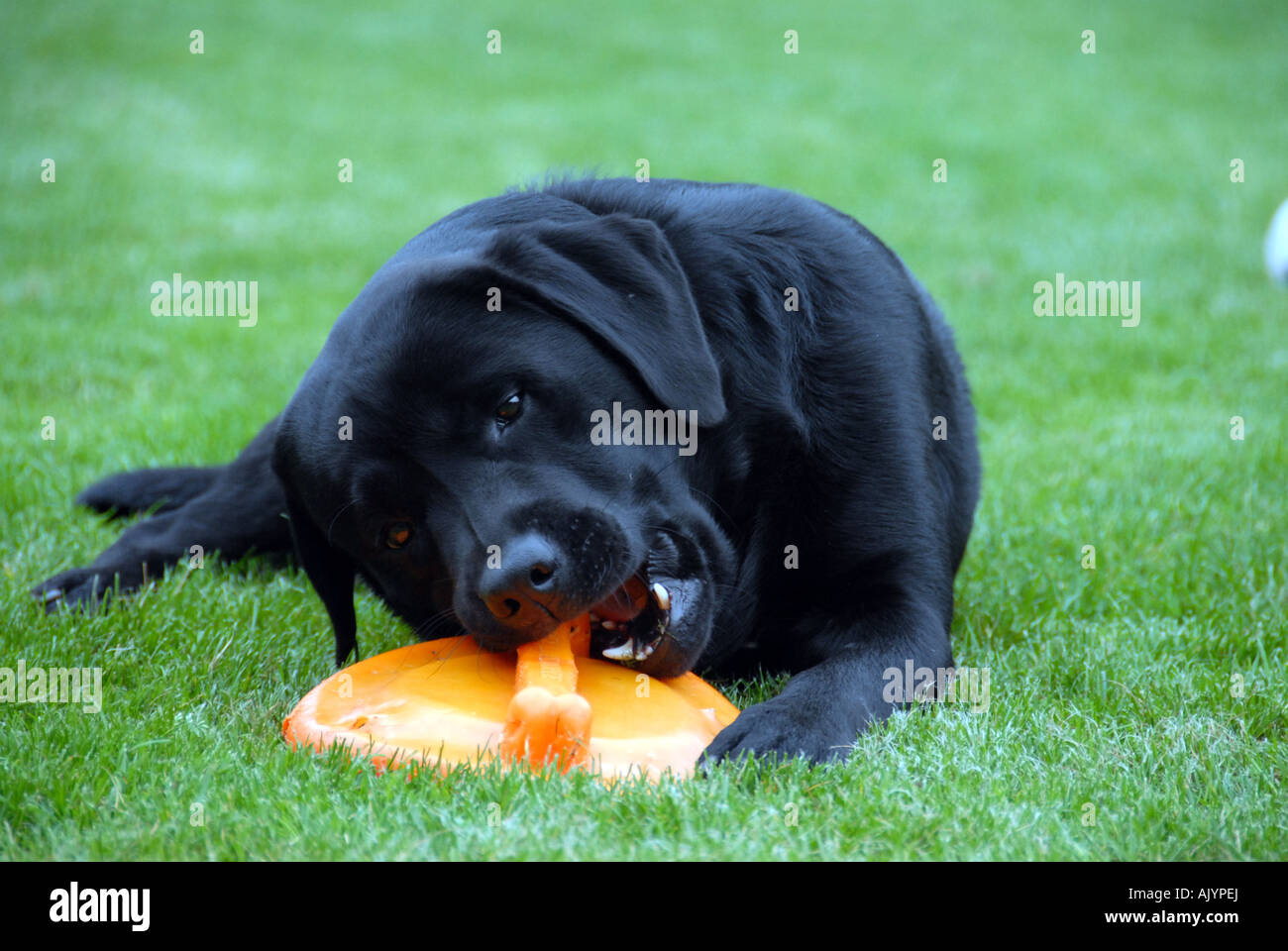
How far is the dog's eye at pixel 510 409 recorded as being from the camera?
8.64ft

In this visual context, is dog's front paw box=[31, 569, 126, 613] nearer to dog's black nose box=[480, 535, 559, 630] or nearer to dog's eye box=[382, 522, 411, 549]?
dog's eye box=[382, 522, 411, 549]

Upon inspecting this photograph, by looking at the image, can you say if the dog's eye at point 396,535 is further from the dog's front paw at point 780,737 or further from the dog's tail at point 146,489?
the dog's tail at point 146,489

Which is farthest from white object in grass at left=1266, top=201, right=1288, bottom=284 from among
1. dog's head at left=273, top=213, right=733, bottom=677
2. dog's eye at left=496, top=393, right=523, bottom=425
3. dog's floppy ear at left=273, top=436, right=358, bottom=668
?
dog's floppy ear at left=273, top=436, right=358, bottom=668

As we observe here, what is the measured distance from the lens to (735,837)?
2.13 m

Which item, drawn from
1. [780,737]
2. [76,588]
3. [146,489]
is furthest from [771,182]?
[780,737]

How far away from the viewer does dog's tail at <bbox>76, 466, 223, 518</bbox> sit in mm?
4258

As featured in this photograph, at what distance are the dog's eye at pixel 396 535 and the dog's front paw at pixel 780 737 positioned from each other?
77cm

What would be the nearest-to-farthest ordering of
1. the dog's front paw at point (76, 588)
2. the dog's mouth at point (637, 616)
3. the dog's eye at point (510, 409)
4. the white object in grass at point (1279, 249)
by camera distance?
the dog's eye at point (510, 409)
the dog's mouth at point (637, 616)
the dog's front paw at point (76, 588)
the white object in grass at point (1279, 249)

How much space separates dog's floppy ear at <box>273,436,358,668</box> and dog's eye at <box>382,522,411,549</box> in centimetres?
22

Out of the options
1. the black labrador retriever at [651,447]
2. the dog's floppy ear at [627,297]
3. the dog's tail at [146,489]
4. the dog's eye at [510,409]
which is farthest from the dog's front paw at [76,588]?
the dog's floppy ear at [627,297]

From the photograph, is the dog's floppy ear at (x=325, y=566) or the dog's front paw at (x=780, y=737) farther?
the dog's floppy ear at (x=325, y=566)

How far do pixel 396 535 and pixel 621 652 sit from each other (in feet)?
1.75
